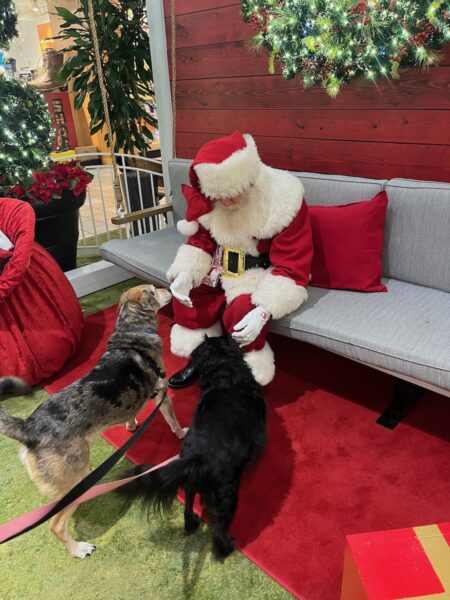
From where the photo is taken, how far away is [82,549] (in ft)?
5.03

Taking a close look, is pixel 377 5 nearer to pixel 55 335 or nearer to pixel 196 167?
pixel 196 167

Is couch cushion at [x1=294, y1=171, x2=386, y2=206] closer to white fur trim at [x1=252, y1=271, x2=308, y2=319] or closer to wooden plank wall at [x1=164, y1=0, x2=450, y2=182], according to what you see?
wooden plank wall at [x1=164, y1=0, x2=450, y2=182]

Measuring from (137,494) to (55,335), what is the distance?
1510mm

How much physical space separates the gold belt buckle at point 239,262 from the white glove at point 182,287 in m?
0.19

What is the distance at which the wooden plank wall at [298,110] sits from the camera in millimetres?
2131

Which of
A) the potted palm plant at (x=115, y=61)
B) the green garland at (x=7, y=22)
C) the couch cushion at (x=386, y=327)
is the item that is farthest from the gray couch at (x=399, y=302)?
the green garland at (x=7, y=22)

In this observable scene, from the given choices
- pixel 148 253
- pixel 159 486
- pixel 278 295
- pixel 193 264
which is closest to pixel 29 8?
pixel 148 253

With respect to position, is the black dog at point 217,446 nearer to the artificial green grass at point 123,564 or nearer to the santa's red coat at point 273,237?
the artificial green grass at point 123,564

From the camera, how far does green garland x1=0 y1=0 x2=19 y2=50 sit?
303 centimetres

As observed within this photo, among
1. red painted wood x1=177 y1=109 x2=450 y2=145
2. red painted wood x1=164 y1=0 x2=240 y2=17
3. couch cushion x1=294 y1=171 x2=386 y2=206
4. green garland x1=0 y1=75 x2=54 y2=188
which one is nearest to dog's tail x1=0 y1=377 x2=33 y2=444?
couch cushion x1=294 y1=171 x2=386 y2=206

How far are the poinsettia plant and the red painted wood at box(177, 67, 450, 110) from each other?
3.19ft

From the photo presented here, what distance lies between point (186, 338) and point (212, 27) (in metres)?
2.11

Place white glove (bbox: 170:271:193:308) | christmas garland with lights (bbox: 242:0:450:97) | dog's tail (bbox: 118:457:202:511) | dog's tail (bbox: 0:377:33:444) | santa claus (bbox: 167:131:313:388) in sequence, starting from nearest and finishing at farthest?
dog's tail (bbox: 118:457:202:511) < dog's tail (bbox: 0:377:33:444) < santa claus (bbox: 167:131:313:388) < christmas garland with lights (bbox: 242:0:450:97) < white glove (bbox: 170:271:193:308)

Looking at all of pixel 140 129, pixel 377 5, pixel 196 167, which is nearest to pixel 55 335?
pixel 196 167
